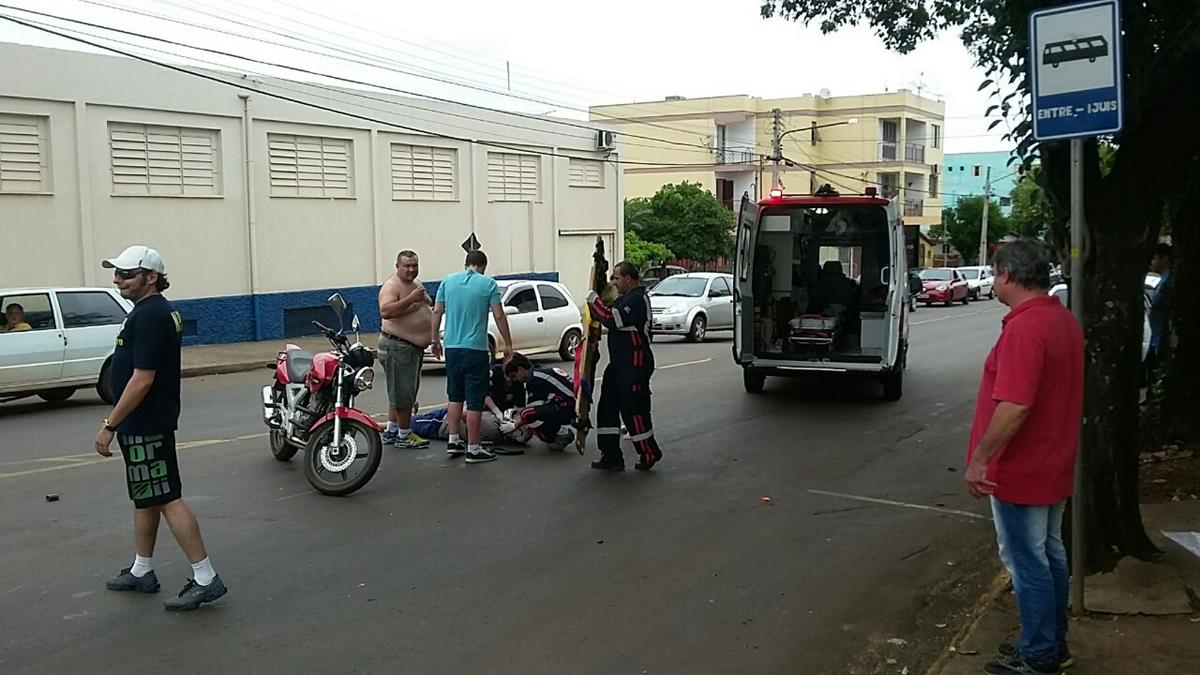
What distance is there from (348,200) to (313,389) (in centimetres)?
1731

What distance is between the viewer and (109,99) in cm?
2044

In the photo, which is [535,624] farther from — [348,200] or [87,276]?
[348,200]

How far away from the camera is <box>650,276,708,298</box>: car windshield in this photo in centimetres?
2512

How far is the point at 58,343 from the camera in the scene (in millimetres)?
13391

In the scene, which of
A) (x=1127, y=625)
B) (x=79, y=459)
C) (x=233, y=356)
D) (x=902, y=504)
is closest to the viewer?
(x=1127, y=625)

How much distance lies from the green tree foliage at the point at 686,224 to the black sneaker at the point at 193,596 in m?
36.7

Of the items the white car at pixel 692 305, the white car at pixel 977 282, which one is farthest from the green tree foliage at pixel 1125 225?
the white car at pixel 977 282

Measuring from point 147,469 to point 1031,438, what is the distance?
4270 mm

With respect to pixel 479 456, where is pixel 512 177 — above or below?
above

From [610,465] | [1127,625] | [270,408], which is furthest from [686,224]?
[1127,625]

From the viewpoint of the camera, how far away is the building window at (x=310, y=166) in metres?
23.7

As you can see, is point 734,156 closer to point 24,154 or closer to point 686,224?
point 686,224

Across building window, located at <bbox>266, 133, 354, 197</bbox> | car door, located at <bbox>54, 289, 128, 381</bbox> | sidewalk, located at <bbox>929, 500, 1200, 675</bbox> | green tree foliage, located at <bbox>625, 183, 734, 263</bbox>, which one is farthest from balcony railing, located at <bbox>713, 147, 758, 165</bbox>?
sidewalk, located at <bbox>929, 500, 1200, 675</bbox>

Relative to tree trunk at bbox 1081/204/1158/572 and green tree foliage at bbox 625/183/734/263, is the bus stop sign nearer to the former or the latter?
tree trunk at bbox 1081/204/1158/572
